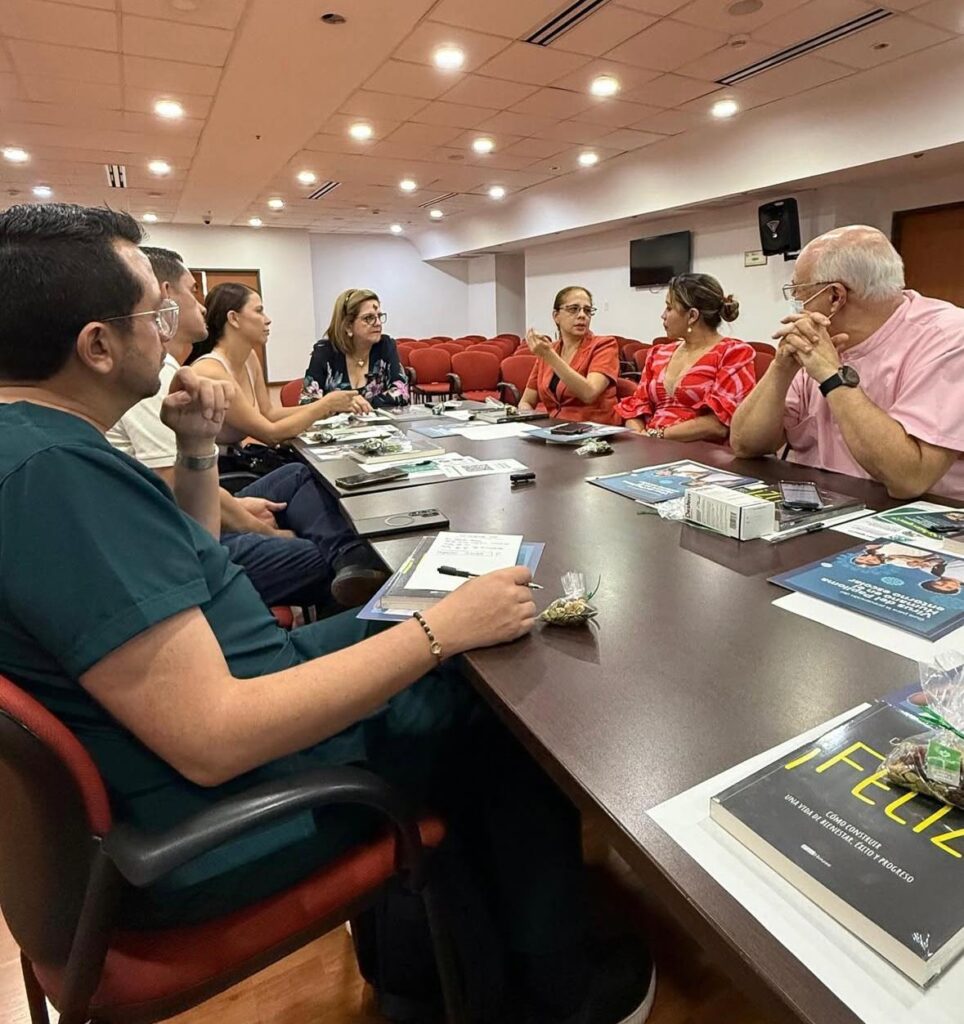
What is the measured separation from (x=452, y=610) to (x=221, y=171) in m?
7.43

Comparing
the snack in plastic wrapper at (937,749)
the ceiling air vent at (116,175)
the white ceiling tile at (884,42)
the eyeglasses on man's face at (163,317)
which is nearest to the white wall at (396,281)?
the ceiling air vent at (116,175)

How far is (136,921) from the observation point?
0.76m

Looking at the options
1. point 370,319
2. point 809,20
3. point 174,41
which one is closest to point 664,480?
point 370,319

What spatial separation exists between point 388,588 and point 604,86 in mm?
4817

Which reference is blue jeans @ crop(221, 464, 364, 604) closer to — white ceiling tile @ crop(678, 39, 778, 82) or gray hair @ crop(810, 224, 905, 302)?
gray hair @ crop(810, 224, 905, 302)

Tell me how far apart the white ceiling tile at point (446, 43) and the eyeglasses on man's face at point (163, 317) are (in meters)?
3.47

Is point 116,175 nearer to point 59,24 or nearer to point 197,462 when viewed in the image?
point 59,24

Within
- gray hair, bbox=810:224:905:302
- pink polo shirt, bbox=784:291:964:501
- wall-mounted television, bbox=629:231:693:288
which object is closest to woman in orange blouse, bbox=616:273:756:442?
pink polo shirt, bbox=784:291:964:501

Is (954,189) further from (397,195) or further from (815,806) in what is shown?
(815,806)

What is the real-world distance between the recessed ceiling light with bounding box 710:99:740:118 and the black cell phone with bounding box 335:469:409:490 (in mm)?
4815

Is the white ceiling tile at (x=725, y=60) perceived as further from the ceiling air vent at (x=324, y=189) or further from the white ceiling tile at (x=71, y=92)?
the ceiling air vent at (x=324, y=189)

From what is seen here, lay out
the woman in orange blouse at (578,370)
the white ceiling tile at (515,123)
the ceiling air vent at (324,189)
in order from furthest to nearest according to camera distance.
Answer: the ceiling air vent at (324,189) → the white ceiling tile at (515,123) → the woman in orange blouse at (578,370)

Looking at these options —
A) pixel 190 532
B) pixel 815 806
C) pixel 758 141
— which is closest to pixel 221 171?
pixel 758 141

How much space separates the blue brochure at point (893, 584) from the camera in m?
0.84
